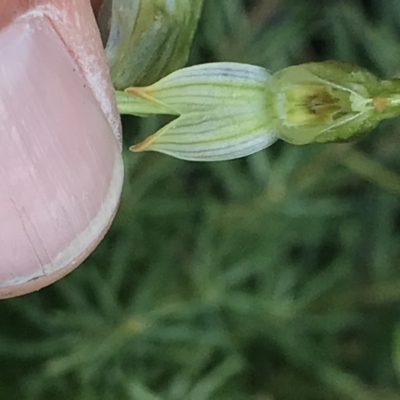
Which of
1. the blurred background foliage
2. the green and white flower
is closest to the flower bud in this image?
the green and white flower

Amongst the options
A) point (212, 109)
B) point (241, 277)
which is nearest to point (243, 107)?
point (212, 109)

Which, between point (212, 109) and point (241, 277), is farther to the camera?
point (241, 277)

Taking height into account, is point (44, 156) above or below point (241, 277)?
above

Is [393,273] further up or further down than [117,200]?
further down

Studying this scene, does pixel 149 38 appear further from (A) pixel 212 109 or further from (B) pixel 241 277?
(B) pixel 241 277

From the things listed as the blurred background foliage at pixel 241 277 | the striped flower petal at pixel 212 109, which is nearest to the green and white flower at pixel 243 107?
the striped flower petal at pixel 212 109

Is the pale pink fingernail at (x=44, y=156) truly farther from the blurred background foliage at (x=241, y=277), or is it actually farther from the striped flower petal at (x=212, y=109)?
the blurred background foliage at (x=241, y=277)

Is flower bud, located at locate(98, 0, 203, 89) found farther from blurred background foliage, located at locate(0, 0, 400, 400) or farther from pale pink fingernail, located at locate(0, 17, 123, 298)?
blurred background foliage, located at locate(0, 0, 400, 400)

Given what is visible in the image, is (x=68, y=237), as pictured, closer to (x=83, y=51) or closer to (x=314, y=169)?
(x=83, y=51)

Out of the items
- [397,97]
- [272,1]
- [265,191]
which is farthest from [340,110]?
[272,1]
